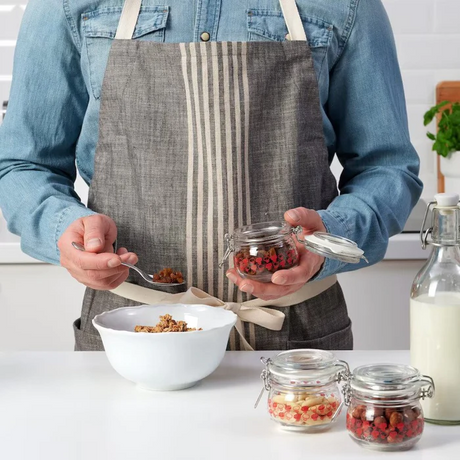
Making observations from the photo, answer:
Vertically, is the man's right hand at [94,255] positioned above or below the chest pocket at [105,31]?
below

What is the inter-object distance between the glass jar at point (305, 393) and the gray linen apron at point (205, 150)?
451 millimetres

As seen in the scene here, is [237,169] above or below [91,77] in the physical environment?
below

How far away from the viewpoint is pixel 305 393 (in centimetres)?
90

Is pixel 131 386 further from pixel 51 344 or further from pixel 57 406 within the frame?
pixel 51 344

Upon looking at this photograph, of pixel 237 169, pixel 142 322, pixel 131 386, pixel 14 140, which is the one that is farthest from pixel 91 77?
pixel 131 386

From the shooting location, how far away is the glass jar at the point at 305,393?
2.92ft

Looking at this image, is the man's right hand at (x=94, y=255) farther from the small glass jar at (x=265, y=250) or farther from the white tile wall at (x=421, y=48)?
the white tile wall at (x=421, y=48)

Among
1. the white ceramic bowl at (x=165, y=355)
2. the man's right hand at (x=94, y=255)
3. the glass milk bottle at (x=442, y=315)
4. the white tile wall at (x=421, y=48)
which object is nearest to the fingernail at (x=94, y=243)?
the man's right hand at (x=94, y=255)

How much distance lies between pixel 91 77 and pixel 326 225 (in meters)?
0.50

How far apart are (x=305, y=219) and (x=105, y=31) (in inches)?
21.4

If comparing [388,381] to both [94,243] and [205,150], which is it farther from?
[205,150]

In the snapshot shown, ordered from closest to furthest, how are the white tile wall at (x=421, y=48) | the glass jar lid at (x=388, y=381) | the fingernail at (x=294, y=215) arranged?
the glass jar lid at (x=388, y=381), the fingernail at (x=294, y=215), the white tile wall at (x=421, y=48)

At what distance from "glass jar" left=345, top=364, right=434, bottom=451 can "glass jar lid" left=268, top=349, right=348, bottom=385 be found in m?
0.04

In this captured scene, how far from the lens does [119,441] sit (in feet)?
2.92
